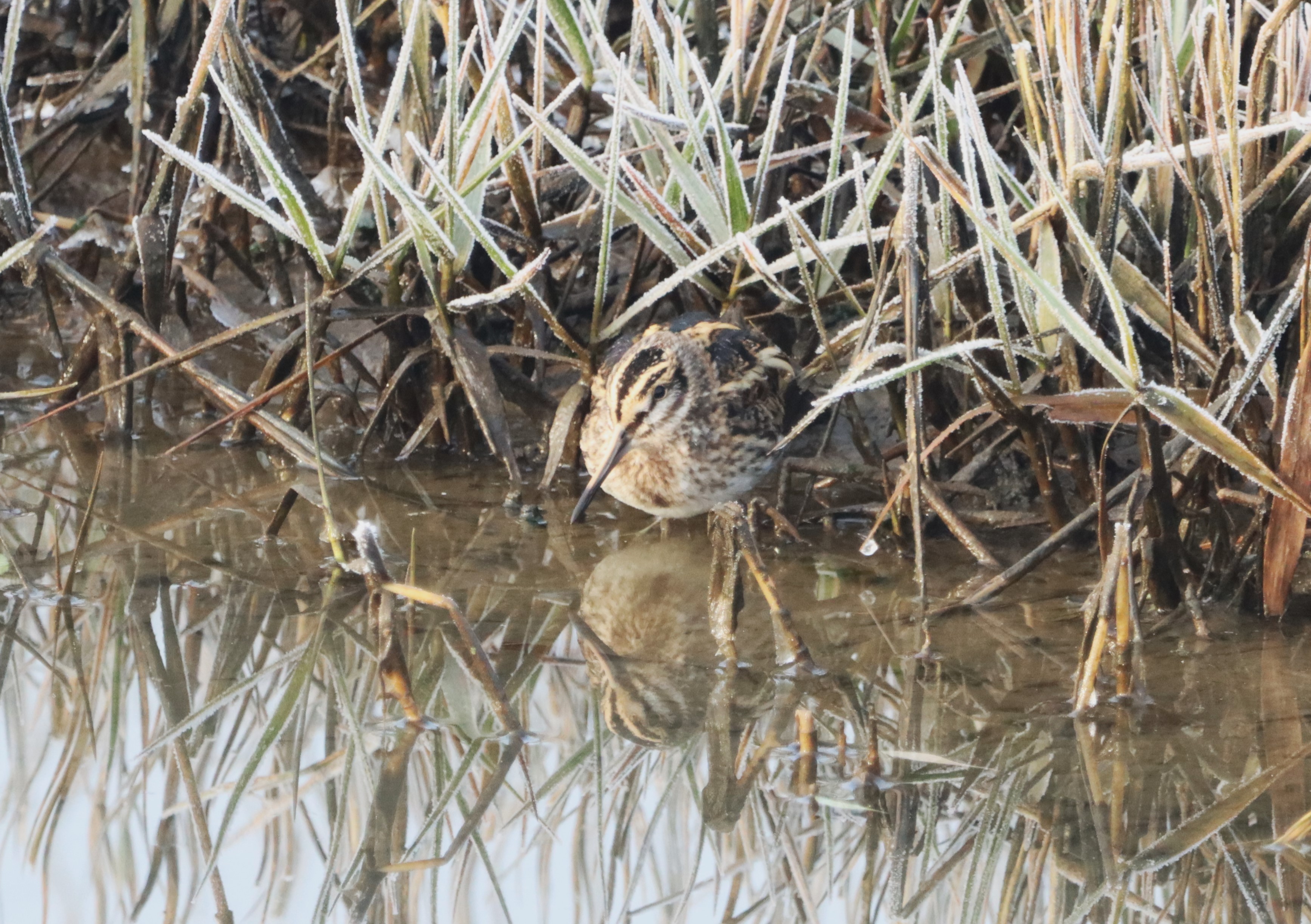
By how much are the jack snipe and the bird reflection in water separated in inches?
8.3

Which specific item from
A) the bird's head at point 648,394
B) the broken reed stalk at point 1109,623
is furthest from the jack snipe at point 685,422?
the broken reed stalk at point 1109,623

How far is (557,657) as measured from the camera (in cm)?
324

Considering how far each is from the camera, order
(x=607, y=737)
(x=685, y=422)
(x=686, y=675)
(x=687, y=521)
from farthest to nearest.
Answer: (x=687, y=521), (x=685, y=422), (x=686, y=675), (x=607, y=737)

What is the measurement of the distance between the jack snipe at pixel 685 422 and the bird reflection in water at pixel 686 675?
Result: 0.21 m

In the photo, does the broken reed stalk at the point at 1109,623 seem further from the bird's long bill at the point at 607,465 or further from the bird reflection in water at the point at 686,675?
the bird's long bill at the point at 607,465

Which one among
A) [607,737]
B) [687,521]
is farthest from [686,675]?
[687,521]

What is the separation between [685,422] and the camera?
387 cm

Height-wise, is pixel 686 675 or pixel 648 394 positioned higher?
pixel 648 394

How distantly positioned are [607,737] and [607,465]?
1059mm

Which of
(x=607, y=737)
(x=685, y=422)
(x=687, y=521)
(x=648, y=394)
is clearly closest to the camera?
(x=607, y=737)

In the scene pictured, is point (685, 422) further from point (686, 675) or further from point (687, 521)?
point (686, 675)

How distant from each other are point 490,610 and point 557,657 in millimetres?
314

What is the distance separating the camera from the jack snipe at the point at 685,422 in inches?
149

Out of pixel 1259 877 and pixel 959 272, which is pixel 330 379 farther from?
pixel 1259 877
